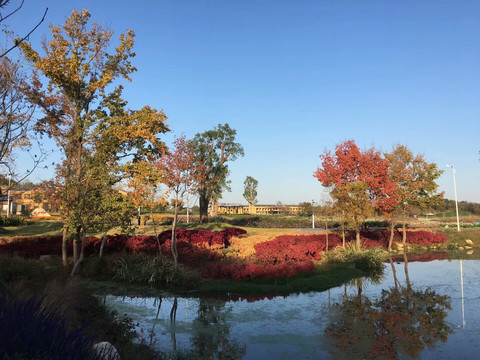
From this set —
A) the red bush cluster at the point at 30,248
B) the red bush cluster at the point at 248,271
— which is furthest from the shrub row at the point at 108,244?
the red bush cluster at the point at 248,271

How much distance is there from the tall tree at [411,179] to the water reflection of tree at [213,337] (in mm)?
18340

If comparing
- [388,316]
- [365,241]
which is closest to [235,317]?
[388,316]

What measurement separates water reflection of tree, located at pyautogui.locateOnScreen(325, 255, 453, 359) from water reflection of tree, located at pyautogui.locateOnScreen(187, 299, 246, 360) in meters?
2.04

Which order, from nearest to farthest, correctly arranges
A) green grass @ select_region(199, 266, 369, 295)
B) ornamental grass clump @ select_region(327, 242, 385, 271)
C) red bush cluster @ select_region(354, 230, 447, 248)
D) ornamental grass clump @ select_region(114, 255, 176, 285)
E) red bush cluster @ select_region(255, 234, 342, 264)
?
green grass @ select_region(199, 266, 369, 295)
ornamental grass clump @ select_region(114, 255, 176, 285)
red bush cluster @ select_region(255, 234, 342, 264)
ornamental grass clump @ select_region(327, 242, 385, 271)
red bush cluster @ select_region(354, 230, 447, 248)

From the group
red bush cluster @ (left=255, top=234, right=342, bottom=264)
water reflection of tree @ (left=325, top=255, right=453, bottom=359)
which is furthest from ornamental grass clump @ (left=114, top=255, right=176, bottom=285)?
water reflection of tree @ (left=325, top=255, right=453, bottom=359)

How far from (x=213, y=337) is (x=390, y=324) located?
3.99m

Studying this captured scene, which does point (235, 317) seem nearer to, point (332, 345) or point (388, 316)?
point (332, 345)

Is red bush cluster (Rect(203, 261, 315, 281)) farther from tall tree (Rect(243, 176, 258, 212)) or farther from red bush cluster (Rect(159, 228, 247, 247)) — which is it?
tall tree (Rect(243, 176, 258, 212))

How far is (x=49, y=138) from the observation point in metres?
16.0

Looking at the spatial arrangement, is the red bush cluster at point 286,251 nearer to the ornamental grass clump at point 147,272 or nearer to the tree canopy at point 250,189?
the ornamental grass clump at point 147,272

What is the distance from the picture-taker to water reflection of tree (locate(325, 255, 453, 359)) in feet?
Result: 22.4

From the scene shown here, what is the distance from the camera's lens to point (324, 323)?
849cm

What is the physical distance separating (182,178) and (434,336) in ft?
32.7

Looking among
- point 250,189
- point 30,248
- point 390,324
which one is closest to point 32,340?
point 390,324
